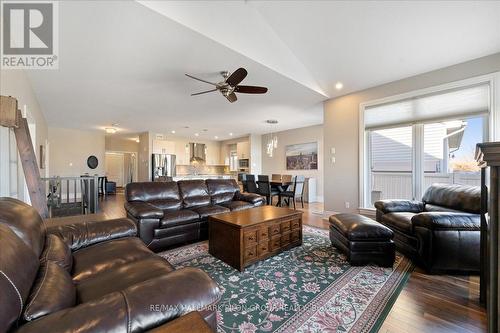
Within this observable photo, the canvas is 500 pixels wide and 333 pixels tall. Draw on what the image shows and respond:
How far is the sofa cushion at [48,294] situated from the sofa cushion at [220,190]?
3.22m

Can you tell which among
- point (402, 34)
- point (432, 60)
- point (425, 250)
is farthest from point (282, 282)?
point (432, 60)

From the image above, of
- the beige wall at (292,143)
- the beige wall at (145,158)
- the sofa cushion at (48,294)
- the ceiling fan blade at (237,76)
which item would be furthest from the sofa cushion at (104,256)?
the beige wall at (145,158)

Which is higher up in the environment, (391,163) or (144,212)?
(391,163)

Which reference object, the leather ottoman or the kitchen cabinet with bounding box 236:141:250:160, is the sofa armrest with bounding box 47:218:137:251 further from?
the kitchen cabinet with bounding box 236:141:250:160

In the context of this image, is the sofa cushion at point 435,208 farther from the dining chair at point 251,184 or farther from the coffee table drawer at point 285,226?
the dining chair at point 251,184

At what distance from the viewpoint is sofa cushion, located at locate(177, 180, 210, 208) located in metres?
3.90

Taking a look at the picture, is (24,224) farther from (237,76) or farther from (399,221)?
(399,221)

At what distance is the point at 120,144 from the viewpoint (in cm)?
1059

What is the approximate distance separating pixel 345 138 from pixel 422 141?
1.30 metres

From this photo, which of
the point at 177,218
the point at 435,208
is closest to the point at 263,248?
the point at 177,218

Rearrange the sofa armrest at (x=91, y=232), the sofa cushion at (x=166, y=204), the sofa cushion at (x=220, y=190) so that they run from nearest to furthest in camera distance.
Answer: the sofa armrest at (x=91, y=232)
the sofa cushion at (x=166, y=204)
the sofa cushion at (x=220, y=190)

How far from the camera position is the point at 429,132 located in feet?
12.2

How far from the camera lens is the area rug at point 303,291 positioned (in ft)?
5.26

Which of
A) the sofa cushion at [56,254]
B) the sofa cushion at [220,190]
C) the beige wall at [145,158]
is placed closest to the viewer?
the sofa cushion at [56,254]
